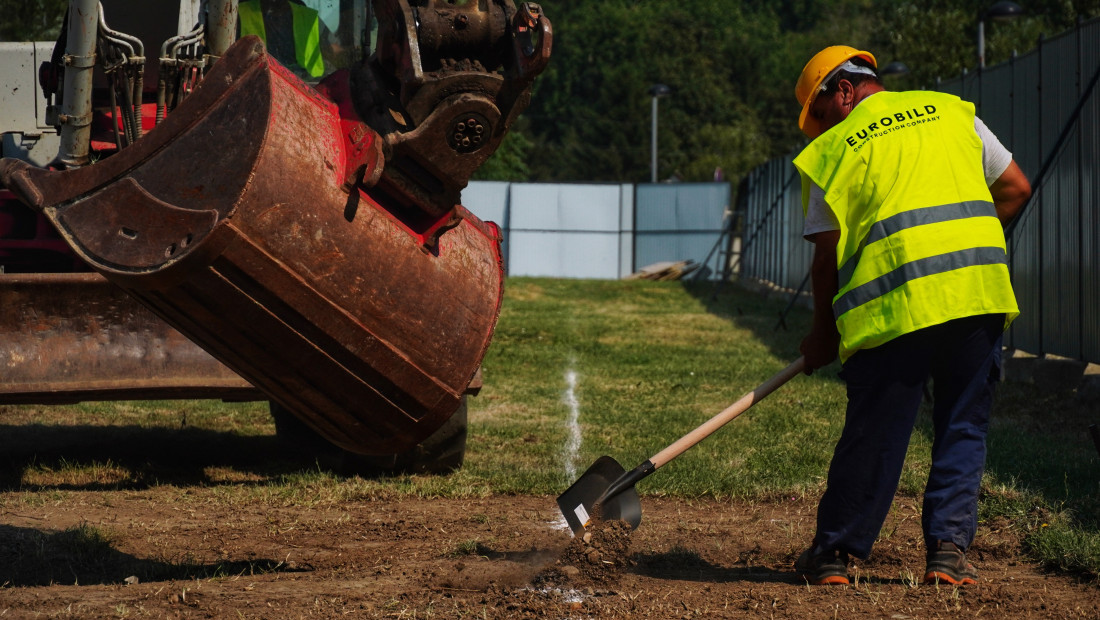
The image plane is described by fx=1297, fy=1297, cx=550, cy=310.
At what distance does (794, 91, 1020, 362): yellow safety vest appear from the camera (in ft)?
13.8

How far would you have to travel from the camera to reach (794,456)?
6.78 metres

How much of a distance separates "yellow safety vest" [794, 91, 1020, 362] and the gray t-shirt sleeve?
45 millimetres

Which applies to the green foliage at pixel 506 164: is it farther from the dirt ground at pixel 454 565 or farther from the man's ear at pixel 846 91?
the man's ear at pixel 846 91

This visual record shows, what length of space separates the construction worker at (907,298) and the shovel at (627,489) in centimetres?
36

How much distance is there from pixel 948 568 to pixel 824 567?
403 mm

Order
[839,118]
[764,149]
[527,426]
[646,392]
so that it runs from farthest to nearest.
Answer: [764,149]
[646,392]
[527,426]
[839,118]

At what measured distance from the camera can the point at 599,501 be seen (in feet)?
15.4

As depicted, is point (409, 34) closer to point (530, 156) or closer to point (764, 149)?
point (764, 149)

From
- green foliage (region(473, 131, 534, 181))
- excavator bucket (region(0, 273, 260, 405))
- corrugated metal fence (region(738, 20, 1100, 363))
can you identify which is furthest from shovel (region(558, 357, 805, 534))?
green foliage (region(473, 131, 534, 181))

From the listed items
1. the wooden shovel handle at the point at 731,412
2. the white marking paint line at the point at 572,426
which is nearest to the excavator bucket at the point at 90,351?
the white marking paint line at the point at 572,426

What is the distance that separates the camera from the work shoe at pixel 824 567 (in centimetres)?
436

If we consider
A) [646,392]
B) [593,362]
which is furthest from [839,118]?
[593,362]

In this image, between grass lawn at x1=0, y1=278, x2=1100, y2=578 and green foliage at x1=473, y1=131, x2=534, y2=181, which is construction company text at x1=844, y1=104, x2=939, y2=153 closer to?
grass lawn at x1=0, y1=278, x2=1100, y2=578

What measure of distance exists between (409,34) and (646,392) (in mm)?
5932
